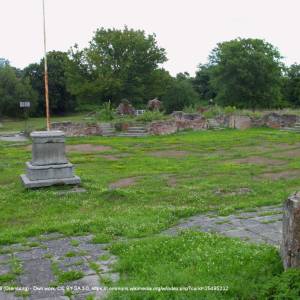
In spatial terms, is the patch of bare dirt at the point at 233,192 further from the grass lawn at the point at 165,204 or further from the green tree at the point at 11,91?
the green tree at the point at 11,91

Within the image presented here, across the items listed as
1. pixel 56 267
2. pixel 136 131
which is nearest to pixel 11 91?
pixel 136 131

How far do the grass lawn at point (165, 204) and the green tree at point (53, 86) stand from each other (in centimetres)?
3698

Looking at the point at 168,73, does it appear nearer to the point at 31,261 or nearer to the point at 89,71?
the point at 89,71

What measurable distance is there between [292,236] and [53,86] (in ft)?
179

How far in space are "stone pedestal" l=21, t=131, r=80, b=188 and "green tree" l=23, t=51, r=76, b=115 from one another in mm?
45218

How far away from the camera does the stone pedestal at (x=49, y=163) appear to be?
11.0 metres

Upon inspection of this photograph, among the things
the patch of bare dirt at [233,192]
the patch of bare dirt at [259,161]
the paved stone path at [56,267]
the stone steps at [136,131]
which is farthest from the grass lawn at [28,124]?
the paved stone path at [56,267]

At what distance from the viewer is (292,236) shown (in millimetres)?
4473

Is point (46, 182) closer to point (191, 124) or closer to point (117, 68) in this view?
point (191, 124)

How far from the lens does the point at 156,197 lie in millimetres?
10062

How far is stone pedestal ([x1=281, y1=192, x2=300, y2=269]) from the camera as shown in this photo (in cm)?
443

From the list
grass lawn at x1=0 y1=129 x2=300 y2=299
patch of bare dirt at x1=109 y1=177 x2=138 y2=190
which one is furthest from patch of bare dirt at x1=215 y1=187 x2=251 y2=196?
patch of bare dirt at x1=109 y1=177 x2=138 y2=190

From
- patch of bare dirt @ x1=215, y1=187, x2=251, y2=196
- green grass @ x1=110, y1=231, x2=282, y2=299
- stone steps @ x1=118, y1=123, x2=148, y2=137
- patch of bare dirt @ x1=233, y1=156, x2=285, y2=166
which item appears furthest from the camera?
stone steps @ x1=118, y1=123, x2=148, y2=137

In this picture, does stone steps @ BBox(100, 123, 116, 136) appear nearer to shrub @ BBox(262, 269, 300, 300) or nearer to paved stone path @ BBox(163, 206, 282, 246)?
paved stone path @ BBox(163, 206, 282, 246)
